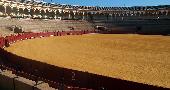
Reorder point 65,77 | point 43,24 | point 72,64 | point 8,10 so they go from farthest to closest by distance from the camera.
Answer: point 8,10, point 43,24, point 72,64, point 65,77

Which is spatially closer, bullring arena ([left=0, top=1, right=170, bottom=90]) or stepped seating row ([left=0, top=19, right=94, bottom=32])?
bullring arena ([left=0, top=1, right=170, bottom=90])

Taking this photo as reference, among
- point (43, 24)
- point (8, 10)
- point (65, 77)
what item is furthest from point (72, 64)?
point (8, 10)

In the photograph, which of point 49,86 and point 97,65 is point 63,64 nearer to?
point 97,65

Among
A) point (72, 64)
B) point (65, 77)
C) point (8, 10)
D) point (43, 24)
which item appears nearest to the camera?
point (65, 77)

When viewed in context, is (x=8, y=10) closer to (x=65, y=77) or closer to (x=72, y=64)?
(x=72, y=64)

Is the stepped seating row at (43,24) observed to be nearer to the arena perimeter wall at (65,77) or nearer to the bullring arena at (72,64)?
the bullring arena at (72,64)

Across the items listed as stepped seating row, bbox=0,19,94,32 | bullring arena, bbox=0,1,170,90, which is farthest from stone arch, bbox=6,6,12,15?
stepped seating row, bbox=0,19,94,32

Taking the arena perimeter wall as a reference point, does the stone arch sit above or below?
below

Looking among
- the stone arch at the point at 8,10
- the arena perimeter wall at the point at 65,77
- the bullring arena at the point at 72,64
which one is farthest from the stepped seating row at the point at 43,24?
the arena perimeter wall at the point at 65,77

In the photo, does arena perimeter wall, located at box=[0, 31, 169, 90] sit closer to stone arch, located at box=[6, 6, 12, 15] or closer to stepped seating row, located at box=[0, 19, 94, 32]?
stepped seating row, located at box=[0, 19, 94, 32]

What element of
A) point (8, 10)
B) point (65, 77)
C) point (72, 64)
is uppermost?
point (65, 77)

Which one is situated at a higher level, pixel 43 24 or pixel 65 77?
pixel 65 77

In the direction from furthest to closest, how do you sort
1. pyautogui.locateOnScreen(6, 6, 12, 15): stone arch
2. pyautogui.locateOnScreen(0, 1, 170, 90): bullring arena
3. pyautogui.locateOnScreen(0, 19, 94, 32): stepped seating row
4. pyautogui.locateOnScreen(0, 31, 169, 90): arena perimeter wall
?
pyautogui.locateOnScreen(6, 6, 12, 15): stone arch → pyautogui.locateOnScreen(0, 19, 94, 32): stepped seating row → pyautogui.locateOnScreen(0, 31, 169, 90): arena perimeter wall → pyautogui.locateOnScreen(0, 1, 170, 90): bullring arena

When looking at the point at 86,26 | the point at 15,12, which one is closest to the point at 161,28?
the point at 86,26
